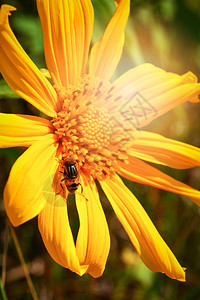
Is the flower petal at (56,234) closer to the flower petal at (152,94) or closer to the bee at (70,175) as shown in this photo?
the bee at (70,175)

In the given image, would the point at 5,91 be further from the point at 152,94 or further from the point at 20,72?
the point at 152,94

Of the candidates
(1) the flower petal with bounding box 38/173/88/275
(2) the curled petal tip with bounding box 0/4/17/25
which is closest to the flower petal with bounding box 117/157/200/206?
(1) the flower petal with bounding box 38/173/88/275

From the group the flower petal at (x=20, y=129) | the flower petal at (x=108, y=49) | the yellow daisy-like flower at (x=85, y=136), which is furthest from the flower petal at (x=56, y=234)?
the flower petal at (x=108, y=49)

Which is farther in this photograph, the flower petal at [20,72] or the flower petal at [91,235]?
the flower petal at [91,235]

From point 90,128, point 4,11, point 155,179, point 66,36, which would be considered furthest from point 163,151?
point 4,11

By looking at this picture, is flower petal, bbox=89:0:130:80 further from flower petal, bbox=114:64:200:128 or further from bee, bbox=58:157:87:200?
bee, bbox=58:157:87:200

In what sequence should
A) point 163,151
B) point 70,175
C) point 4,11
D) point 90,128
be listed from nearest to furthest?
point 4,11 < point 70,175 < point 90,128 < point 163,151
